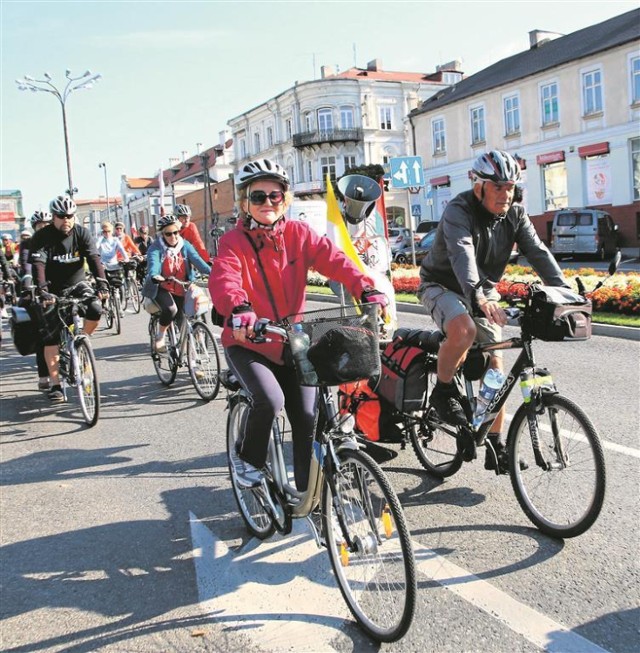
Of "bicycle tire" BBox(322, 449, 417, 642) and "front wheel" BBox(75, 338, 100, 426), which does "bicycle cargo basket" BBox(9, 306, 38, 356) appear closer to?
"front wheel" BBox(75, 338, 100, 426)

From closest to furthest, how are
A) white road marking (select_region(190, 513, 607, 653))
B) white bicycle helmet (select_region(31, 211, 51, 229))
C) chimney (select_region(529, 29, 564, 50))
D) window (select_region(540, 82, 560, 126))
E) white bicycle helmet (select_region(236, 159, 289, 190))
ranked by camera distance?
white road marking (select_region(190, 513, 607, 653)), white bicycle helmet (select_region(236, 159, 289, 190)), white bicycle helmet (select_region(31, 211, 51, 229)), window (select_region(540, 82, 560, 126)), chimney (select_region(529, 29, 564, 50))

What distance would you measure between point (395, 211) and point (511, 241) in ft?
191

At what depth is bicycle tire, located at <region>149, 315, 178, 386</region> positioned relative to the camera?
8367 mm

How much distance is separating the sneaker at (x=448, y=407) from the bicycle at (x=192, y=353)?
322cm

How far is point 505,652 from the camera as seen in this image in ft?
9.14

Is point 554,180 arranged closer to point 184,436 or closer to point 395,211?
point 395,211

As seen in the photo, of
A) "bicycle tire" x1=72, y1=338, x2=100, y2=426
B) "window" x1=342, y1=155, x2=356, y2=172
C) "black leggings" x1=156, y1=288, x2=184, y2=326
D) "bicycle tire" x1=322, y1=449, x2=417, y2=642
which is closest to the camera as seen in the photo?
"bicycle tire" x1=322, y1=449, x2=417, y2=642

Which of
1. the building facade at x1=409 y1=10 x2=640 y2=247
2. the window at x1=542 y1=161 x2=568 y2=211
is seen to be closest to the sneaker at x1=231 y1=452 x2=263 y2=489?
the building facade at x1=409 y1=10 x2=640 y2=247

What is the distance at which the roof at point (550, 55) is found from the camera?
1286 inches

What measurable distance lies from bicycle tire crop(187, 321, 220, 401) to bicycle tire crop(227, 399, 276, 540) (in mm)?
3207

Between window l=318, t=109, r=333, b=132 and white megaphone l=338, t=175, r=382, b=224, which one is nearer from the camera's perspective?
white megaphone l=338, t=175, r=382, b=224

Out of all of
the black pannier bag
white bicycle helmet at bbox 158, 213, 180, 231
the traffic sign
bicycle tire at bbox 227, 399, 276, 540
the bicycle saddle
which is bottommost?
bicycle tire at bbox 227, 399, 276, 540

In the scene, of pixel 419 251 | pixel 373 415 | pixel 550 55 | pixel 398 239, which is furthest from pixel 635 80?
pixel 373 415

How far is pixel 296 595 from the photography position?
10.9 ft
